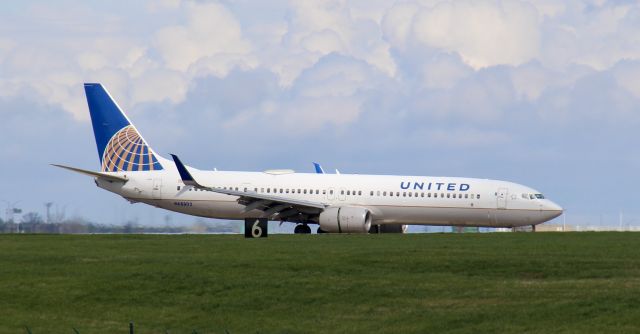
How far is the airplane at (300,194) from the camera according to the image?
6359 cm

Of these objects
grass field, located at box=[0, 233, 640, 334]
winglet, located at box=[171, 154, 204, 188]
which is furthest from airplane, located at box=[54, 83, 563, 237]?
grass field, located at box=[0, 233, 640, 334]

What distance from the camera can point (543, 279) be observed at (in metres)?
34.3

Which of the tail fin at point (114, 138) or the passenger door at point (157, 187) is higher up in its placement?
the tail fin at point (114, 138)

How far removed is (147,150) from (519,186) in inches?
864

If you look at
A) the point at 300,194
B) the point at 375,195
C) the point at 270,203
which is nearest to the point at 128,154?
the point at 270,203

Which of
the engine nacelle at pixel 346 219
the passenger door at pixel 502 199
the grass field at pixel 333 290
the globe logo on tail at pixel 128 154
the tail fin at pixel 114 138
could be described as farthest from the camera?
the tail fin at pixel 114 138

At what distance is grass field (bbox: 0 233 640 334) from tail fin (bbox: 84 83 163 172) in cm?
2656

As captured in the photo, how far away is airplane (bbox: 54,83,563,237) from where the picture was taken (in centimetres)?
6359

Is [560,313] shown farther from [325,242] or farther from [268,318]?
[325,242]

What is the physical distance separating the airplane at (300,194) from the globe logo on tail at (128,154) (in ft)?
0.19

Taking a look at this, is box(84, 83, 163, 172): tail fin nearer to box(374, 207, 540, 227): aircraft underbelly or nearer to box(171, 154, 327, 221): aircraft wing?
box(171, 154, 327, 221): aircraft wing

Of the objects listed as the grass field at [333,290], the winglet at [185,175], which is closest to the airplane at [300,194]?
the winglet at [185,175]

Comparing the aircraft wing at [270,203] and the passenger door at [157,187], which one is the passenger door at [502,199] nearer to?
the aircraft wing at [270,203]

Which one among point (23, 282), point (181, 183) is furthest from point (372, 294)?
point (181, 183)
